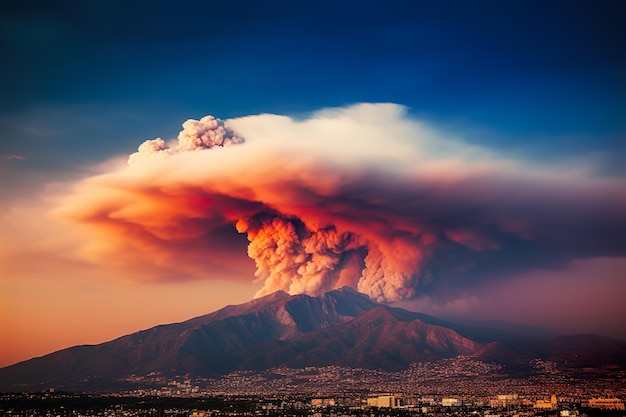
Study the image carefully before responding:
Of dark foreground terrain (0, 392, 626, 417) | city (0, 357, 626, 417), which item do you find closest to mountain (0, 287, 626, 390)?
city (0, 357, 626, 417)

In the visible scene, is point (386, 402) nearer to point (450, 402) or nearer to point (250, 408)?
point (450, 402)

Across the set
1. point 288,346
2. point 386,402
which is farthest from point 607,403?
point 288,346

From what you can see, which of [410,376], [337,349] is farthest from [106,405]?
[337,349]

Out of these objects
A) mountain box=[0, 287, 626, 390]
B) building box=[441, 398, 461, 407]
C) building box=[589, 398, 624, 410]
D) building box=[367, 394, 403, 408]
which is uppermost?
mountain box=[0, 287, 626, 390]

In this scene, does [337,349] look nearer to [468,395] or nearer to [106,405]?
Result: [468,395]

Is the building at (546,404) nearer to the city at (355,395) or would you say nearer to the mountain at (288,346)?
the city at (355,395)

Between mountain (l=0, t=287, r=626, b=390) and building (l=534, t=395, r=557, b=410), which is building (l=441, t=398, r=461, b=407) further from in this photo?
mountain (l=0, t=287, r=626, b=390)

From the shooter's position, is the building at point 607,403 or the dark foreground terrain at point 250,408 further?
the building at point 607,403

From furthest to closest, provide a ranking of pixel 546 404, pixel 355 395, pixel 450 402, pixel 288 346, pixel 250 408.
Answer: pixel 288 346, pixel 355 395, pixel 450 402, pixel 546 404, pixel 250 408

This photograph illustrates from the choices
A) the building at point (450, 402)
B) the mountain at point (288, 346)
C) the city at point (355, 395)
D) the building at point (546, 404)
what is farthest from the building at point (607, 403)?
the mountain at point (288, 346)
